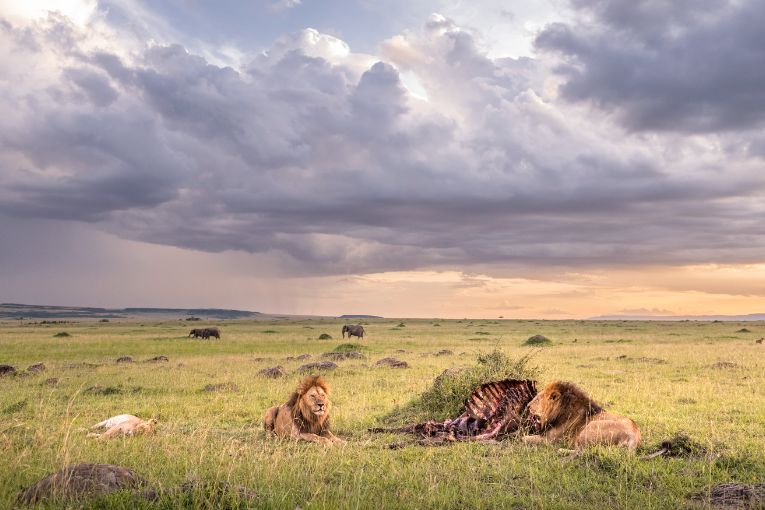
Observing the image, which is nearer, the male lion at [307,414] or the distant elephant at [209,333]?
the male lion at [307,414]

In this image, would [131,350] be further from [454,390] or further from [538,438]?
[538,438]

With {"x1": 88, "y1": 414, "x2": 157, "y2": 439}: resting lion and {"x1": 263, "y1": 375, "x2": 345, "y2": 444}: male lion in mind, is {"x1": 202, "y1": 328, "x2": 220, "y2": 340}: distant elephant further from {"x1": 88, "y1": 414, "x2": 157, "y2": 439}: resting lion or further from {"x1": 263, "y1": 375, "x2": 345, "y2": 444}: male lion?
{"x1": 263, "y1": 375, "x2": 345, "y2": 444}: male lion

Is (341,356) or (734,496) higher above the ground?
(734,496)

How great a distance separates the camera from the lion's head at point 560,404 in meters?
10.2

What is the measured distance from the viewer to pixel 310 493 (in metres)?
6.92

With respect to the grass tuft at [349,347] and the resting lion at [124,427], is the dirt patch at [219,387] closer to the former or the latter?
the resting lion at [124,427]

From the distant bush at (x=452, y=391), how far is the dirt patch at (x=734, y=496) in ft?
20.9

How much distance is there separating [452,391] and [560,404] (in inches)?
140

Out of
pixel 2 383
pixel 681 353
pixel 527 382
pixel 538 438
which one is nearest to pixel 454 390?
pixel 527 382

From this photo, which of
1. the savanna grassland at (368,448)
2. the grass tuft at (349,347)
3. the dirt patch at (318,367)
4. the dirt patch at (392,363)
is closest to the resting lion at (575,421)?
the savanna grassland at (368,448)

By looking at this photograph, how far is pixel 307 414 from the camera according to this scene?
1052cm

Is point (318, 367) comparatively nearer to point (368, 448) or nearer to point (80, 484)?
point (368, 448)

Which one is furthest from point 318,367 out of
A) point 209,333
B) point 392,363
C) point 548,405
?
point 209,333

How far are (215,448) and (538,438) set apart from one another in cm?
524
